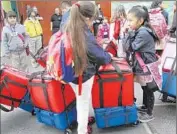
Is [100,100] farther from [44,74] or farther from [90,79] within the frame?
[44,74]

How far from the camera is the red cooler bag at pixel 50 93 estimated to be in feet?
8.78

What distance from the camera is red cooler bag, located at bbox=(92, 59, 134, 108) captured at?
8.83 feet

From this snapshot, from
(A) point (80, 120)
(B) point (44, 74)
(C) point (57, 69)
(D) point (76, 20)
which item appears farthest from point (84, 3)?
(A) point (80, 120)

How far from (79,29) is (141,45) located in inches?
31.7

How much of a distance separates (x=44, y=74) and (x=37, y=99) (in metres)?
0.27

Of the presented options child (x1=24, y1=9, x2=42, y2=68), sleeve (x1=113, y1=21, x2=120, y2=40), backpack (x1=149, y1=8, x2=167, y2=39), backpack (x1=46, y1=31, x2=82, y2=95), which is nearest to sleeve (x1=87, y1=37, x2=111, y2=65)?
backpack (x1=46, y1=31, x2=82, y2=95)

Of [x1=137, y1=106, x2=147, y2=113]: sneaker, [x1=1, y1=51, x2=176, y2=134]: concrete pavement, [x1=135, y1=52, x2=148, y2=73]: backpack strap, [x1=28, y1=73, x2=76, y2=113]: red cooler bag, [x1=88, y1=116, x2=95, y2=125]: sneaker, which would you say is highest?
[x1=135, y1=52, x2=148, y2=73]: backpack strap

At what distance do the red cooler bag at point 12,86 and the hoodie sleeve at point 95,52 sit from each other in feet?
3.20

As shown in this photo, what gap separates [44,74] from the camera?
2.85 metres

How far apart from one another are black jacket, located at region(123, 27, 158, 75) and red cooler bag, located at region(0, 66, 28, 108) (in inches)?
46.3

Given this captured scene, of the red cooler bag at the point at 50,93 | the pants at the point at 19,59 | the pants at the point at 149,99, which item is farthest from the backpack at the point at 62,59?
the pants at the point at 19,59

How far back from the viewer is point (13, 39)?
4324 mm

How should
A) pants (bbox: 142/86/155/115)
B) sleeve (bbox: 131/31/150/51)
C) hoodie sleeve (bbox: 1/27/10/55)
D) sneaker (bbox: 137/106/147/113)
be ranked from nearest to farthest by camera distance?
sleeve (bbox: 131/31/150/51), pants (bbox: 142/86/155/115), sneaker (bbox: 137/106/147/113), hoodie sleeve (bbox: 1/27/10/55)

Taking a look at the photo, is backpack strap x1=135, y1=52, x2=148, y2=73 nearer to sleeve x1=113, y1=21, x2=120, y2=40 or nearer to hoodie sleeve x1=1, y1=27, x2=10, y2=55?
sleeve x1=113, y1=21, x2=120, y2=40
